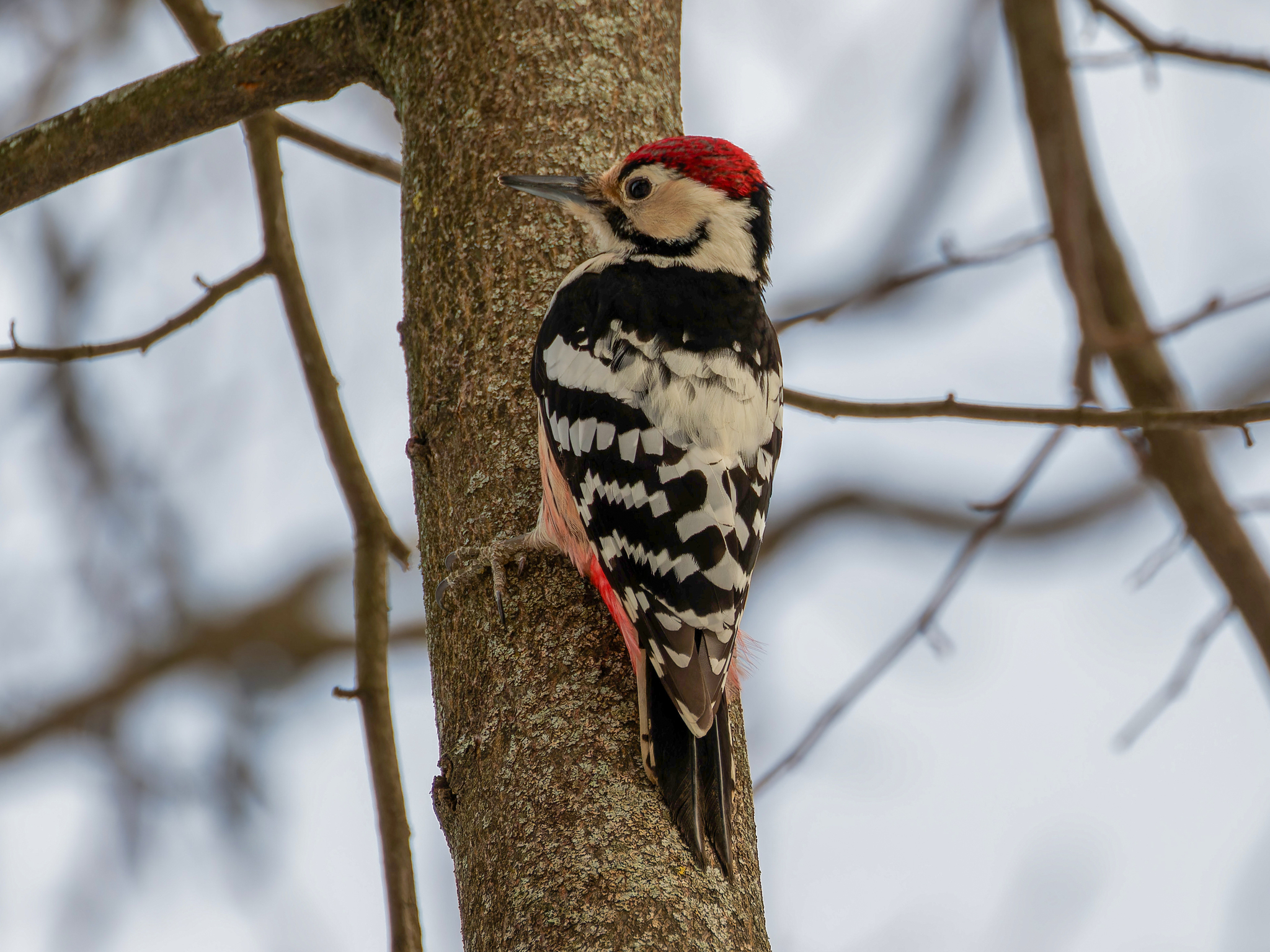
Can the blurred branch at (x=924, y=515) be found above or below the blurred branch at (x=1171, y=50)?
above

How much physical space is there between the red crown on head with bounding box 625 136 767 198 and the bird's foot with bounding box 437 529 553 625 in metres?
0.87

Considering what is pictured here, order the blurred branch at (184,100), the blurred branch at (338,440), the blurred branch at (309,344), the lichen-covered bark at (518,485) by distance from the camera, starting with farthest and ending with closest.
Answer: the blurred branch at (309,344)
the blurred branch at (338,440)
the blurred branch at (184,100)
the lichen-covered bark at (518,485)

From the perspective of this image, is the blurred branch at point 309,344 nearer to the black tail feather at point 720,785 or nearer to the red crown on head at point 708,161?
the red crown on head at point 708,161

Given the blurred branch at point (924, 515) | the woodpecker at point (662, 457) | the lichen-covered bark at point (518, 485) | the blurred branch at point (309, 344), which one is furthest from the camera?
the blurred branch at point (924, 515)

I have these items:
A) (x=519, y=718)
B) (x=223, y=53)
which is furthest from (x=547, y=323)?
(x=223, y=53)

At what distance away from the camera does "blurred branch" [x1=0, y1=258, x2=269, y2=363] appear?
2.57 metres

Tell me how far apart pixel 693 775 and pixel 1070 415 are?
3.18ft

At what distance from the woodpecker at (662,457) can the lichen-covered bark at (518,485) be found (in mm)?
46

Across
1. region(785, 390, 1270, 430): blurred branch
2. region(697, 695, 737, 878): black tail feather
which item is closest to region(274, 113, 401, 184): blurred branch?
region(785, 390, 1270, 430): blurred branch

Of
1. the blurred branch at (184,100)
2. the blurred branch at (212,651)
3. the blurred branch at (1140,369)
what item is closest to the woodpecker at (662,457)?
the blurred branch at (184,100)

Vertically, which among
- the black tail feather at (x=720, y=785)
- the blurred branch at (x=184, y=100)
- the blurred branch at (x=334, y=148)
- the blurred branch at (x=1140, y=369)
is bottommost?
the black tail feather at (x=720, y=785)

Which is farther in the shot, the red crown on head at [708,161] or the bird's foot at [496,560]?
the red crown on head at [708,161]

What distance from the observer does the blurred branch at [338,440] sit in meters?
2.62

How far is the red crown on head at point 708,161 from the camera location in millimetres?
2453
